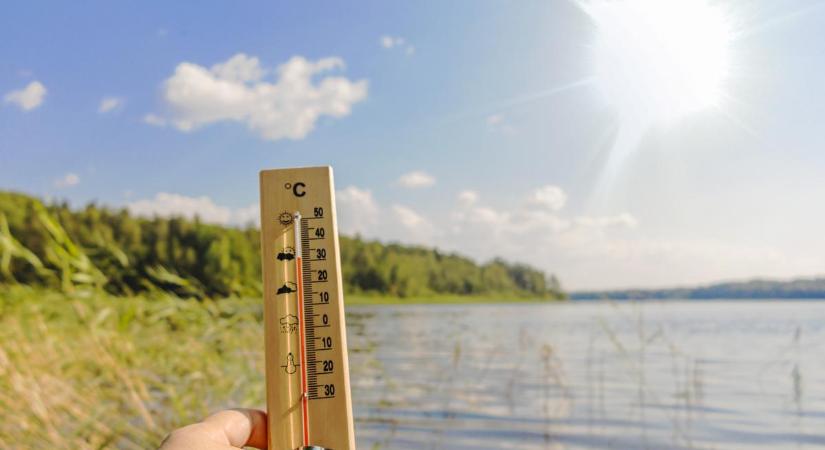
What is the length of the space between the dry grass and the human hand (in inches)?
127

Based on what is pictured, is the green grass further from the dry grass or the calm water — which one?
the calm water

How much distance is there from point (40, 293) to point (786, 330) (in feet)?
50.4

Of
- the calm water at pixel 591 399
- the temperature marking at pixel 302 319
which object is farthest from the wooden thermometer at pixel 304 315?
the calm water at pixel 591 399

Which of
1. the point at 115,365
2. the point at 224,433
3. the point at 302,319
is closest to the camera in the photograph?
the point at 224,433

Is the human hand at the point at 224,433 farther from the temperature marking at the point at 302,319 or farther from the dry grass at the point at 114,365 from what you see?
the dry grass at the point at 114,365

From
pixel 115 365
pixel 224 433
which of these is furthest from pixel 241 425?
pixel 115 365

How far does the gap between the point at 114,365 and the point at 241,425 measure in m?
3.92

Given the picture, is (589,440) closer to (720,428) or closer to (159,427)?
(720,428)

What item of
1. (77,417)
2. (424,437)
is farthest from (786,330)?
(77,417)

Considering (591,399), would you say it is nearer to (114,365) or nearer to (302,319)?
(114,365)

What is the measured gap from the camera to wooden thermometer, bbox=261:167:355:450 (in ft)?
5.36

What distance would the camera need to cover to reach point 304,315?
1679 mm

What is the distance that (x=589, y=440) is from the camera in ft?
21.5

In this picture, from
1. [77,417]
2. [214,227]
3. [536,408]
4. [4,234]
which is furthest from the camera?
[214,227]
